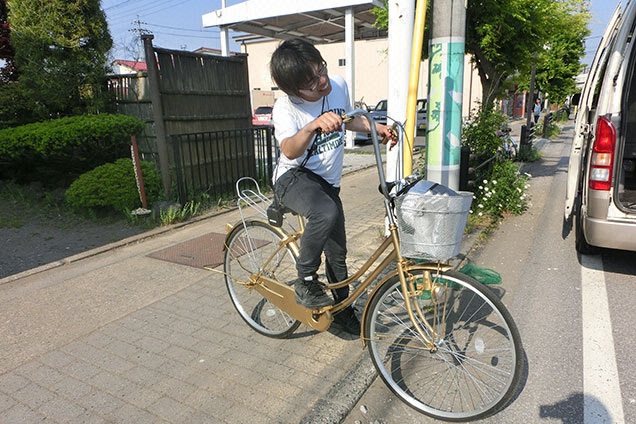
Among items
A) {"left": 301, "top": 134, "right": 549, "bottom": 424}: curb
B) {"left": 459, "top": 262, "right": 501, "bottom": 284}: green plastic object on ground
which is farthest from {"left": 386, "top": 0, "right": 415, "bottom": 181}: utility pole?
{"left": 301, "top": 134, "right": 549, "bottom": 424}: curb

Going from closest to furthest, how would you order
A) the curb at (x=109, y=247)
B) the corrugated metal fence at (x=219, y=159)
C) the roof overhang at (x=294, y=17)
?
the curb at (x=109, y=247)
the corrugated metal fence at (x=219, y=159)
the roof overhang at (x=294, y=17)

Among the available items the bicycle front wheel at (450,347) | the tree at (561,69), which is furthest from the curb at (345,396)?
the tree at (561,69)

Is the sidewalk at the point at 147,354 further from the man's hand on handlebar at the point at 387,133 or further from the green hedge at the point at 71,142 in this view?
the green hedge at the point at 71,142

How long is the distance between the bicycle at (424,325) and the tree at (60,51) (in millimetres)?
5077

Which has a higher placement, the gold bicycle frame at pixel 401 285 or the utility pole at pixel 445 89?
the utility pole at pixel 445 89

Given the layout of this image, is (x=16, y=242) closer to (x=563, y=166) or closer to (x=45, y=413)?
(x=45, y=413)

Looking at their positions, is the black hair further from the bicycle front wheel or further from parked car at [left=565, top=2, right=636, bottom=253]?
parked car at [left=565, top=2, right=636, bottom=253]

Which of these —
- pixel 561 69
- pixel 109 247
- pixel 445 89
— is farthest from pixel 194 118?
pixel 561 69

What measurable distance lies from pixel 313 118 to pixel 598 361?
8.00 ft

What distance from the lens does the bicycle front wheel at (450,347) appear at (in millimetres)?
2260

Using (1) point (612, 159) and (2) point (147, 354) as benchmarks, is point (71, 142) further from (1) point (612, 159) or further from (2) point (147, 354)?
(1) point (612, 159)

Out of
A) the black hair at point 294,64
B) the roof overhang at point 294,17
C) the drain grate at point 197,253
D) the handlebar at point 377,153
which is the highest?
the roof overhang at point 294,17

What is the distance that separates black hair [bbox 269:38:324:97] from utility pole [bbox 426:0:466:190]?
1.87m

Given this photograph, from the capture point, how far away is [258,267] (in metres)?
3.26
